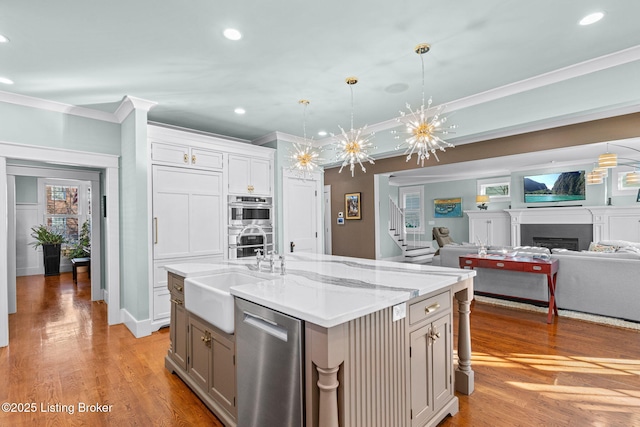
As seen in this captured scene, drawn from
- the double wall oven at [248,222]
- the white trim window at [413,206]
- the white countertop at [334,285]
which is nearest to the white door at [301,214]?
the double wall oven at [248,222]

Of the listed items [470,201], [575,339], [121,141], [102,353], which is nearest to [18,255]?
[121,141]

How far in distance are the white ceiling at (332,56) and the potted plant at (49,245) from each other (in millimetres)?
5236

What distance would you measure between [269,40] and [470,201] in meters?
8.93

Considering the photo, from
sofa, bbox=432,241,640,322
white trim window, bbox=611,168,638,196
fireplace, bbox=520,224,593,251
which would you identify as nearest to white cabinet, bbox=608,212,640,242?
fireplace, bbox=520,224,593,251

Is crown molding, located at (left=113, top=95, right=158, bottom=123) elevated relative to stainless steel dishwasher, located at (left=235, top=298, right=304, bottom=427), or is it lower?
elevated

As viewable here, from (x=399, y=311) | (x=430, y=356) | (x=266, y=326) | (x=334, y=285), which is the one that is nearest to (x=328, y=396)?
(x=266, y=326)

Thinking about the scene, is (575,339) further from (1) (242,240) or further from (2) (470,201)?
(2) (470,201)

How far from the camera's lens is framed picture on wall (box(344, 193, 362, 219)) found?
282 inches

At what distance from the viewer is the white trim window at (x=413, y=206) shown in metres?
11.0

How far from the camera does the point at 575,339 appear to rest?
132 inches

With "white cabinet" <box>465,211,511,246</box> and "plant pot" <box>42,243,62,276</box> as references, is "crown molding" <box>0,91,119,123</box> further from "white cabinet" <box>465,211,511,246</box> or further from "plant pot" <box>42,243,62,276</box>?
"white cabinet" <box>465,211,511,246</box>

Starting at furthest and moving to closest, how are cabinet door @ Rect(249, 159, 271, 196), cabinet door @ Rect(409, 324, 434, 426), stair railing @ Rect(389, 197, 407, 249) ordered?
stair railing @ Rect(389, 197, 407, 249) < cabinet door @ Rect(249, 159, 271, 196) < cabinet door @ Rect(409, 324, 434, 426)

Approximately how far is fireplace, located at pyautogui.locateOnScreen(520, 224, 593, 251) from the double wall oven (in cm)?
713

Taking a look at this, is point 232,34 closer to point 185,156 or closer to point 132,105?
point 132,105
